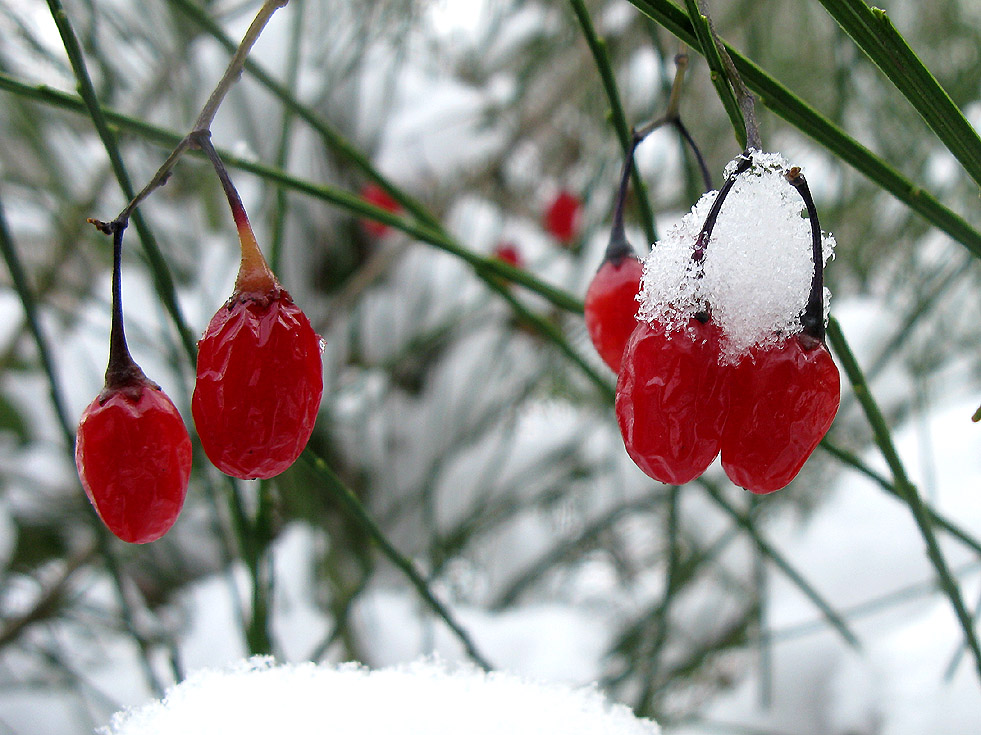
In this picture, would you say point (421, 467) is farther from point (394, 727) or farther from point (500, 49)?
point (394, 727)

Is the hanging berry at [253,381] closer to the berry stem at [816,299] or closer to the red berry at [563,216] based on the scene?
the berry stem at [816,299]

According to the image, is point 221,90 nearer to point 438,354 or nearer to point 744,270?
point 744,270

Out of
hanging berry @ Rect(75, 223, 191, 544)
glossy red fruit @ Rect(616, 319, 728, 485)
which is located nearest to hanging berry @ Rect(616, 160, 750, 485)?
glossy red fruit @ Rect(616, 319, 728, 485)

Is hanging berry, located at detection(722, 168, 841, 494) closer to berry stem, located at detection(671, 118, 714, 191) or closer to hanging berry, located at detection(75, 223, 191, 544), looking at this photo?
berry stem, located at detection(671, 118, 714, 191)

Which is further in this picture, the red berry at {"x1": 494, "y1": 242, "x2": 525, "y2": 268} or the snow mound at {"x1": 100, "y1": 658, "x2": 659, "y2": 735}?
the red berry at {"x1": 494, "y1": 242, "x2": 525, "y2": 268}

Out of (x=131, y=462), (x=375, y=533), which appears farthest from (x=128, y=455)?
(x=375, y=533)

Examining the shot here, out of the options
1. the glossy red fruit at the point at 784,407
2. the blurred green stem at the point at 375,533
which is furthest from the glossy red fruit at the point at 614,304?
the blurred green stem at the point at 375,533
